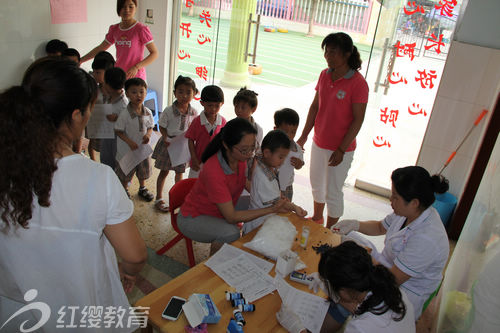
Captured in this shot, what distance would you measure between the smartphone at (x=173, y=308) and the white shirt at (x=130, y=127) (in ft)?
6.47

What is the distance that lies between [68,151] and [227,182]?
1.29 m

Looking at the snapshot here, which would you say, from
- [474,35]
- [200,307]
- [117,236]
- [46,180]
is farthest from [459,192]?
[46,180]

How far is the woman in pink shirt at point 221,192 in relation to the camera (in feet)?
7.23

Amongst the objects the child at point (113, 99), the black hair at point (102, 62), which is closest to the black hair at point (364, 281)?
the child at point (113, 99)

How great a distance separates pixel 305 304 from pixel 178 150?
2.03m

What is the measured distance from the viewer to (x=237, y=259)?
1.90 m

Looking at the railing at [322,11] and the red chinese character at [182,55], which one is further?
the red chinese character at [182,55]

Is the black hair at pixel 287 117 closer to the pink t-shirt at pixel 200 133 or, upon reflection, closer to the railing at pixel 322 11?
the pink t-shirt at pixel 200 133

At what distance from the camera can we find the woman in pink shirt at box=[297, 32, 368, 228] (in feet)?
9.46

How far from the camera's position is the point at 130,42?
3871 mm

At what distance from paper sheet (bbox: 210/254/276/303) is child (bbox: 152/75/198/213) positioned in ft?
5.64

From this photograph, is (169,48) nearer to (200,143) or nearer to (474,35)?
(200,143)

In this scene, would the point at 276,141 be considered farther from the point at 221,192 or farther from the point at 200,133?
the point at 200,133

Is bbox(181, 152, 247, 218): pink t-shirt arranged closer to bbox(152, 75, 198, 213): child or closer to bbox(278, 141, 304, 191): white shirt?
bbox(278, 141, 304, 191): white shirt
